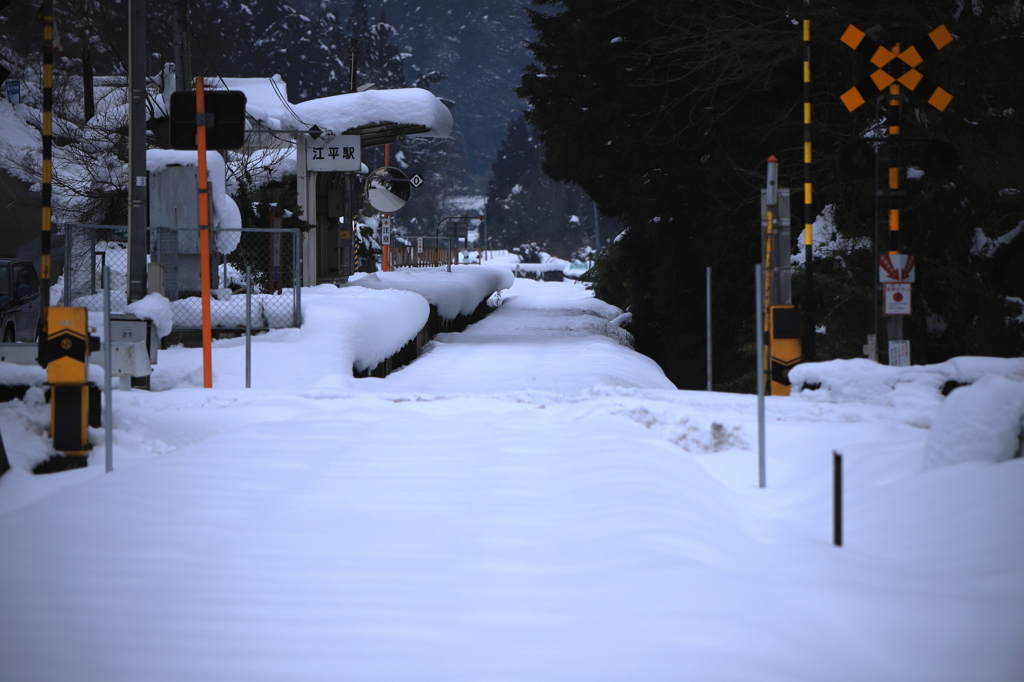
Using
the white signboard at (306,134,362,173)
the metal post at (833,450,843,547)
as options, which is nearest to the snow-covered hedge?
the white signboard at (306,134,362,173)

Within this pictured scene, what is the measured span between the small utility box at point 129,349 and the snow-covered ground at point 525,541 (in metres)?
0.64

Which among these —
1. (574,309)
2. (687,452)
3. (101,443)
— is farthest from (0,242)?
(687,452)

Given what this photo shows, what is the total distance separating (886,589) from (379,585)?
2.10 meters

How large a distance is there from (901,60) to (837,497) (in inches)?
267

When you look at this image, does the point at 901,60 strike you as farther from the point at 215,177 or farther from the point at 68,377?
the point at 215,177

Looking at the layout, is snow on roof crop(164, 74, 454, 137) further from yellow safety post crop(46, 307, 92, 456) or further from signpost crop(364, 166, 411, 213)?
yellow safety post crop(46, 307, 92, 456)

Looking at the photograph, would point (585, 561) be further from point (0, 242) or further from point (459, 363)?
point (0, 242)

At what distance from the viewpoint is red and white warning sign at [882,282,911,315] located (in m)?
9.44

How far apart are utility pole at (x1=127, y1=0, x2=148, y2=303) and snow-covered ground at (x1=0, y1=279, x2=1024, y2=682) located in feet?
12.7

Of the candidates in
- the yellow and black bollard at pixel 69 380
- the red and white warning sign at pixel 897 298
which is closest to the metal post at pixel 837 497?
the yellow and black bollard at pixel 69 380

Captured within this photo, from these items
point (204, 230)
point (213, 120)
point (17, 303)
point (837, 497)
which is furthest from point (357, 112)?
point (837, 497)

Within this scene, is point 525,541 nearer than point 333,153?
Yes

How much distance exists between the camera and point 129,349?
28.9 feet

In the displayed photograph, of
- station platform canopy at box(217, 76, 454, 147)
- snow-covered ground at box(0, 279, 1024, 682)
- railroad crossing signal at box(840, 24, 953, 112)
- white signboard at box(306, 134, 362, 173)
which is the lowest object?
snow-covered ground at box(0, 279, 1024, 682)
